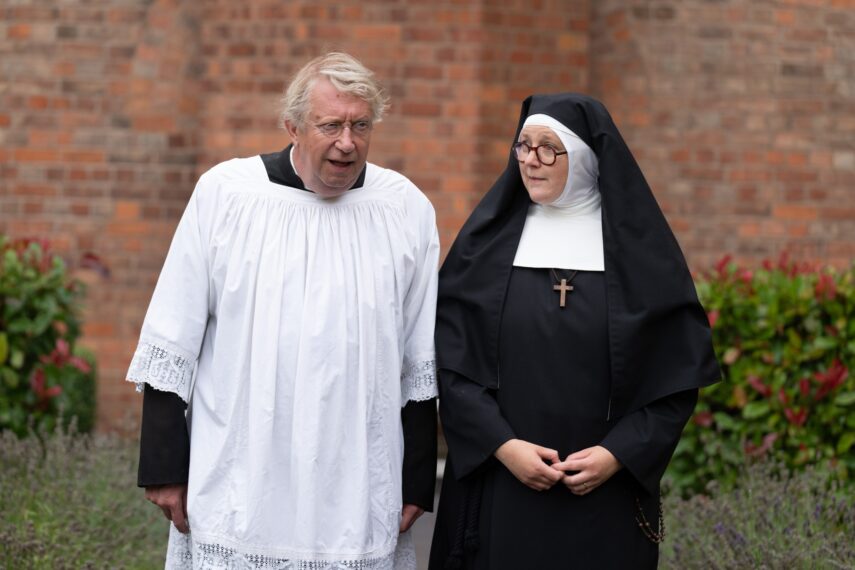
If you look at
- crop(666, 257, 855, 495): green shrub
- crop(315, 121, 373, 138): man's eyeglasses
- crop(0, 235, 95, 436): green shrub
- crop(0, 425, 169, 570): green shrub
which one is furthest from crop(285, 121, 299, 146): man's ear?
crop(0, 235, 95, 436): green shrub

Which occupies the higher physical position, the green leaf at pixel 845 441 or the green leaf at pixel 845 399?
the green leaf at pixel 845 399

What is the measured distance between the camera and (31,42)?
26.2 ft

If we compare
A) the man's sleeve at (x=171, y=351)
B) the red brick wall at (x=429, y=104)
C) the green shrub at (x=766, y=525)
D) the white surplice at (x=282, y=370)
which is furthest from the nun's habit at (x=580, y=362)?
the red brick wall at (x=429, y=104)

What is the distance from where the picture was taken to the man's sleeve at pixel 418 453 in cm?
356

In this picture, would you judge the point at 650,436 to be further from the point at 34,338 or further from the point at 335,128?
the point at 34,338

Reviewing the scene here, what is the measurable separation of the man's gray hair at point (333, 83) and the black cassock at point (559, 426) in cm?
68

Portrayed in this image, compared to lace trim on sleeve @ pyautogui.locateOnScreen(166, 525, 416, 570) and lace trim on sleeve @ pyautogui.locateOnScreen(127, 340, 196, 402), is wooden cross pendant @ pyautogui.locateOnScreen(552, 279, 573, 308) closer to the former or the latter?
lace trim on sleeve @ pyautogui.locateOnScreen(166, 525, 416, 570)

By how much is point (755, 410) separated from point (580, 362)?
8.67ft

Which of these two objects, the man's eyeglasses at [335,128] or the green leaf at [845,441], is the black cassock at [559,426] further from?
Answer: the green leaf at [845,441]

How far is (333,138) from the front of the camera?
3.32 m

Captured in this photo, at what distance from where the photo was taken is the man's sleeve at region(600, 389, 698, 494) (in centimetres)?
335

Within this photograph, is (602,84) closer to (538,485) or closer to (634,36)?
(634,36)

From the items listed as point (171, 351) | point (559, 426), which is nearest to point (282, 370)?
point (171, 351)

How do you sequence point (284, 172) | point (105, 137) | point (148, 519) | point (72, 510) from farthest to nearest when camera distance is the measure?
point (105, 137), point (148, 519), point (72, 510), point (284, 172)
